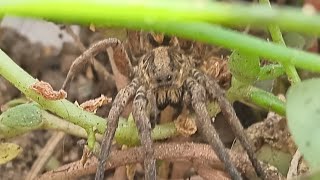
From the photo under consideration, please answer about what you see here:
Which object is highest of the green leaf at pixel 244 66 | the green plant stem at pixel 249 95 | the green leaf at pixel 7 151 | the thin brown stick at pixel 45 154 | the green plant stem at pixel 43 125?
the green leaf at pixel 244 66

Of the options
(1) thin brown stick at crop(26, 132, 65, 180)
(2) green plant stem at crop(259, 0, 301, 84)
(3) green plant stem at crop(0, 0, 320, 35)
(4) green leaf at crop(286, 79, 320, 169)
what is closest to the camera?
(3) green plant stem at crop(0, 0, 320, 35)

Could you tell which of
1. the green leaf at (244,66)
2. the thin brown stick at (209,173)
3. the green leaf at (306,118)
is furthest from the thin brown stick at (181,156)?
the green leaf at (306,118)

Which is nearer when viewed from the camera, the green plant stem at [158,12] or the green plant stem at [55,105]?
the green plant stem at [158,12]

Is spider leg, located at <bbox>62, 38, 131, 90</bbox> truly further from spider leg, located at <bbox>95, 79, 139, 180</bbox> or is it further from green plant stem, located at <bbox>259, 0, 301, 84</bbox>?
green plant stem, located at <bbox>259, 0, 301, 84</bbox>

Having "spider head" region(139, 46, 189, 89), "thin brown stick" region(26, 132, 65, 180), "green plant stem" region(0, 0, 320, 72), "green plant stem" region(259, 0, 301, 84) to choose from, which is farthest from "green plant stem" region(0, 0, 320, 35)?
"thin brown stick" region(26, 132, 65, 180)

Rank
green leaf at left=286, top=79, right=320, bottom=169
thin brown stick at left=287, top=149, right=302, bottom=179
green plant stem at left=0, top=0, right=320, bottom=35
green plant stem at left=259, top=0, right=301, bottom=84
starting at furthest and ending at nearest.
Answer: thin brown stick at left=287, top=149, right=302, bottom=179
green plant stem at left=259, top=0, right=301, bottom=84
green leaf at left=286, top=79, right=320, bottom=169
green plant stem at left=0, top=0, right=320, bottom=35

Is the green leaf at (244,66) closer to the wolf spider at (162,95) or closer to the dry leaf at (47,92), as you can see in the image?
the wolf spider at (162,95)
